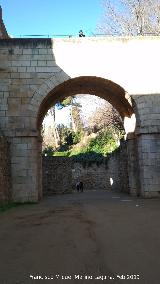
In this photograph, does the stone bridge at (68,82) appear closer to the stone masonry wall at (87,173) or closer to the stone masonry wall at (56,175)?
the stone masonry wall at (87,173)

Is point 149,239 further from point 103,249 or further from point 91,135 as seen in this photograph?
point 91,135

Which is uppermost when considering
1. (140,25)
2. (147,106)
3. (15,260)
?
(140,25)

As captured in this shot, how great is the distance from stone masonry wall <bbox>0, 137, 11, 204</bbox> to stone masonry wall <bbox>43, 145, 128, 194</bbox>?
670 cm

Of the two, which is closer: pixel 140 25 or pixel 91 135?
pixel 140 25

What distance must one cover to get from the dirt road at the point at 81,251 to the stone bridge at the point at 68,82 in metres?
5.48

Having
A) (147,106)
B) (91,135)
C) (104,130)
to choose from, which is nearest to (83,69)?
(147,106)

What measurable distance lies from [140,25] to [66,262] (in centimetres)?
2395

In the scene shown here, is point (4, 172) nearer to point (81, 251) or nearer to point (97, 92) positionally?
point (97, 92)

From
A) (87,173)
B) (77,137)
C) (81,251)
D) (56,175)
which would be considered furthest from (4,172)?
(77,137)

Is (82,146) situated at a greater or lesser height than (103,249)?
greater

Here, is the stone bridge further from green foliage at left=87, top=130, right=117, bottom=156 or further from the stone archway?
green foliage at left=87, top=130, right=117, bottom=156

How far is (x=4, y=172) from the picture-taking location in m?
10.7

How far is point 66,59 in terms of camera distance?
12656mm

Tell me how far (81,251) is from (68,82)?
973 cm
